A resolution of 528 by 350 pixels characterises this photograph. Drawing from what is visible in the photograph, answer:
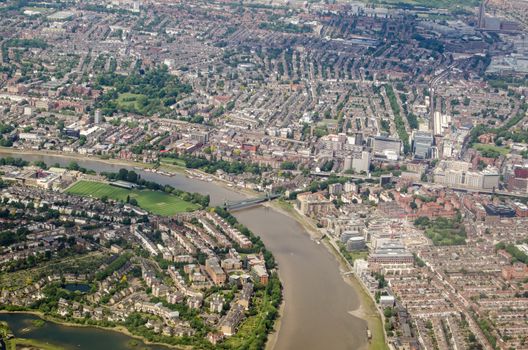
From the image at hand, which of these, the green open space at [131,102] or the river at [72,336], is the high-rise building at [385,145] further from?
the river at [72,336]

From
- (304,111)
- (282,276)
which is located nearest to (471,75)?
(304,111)

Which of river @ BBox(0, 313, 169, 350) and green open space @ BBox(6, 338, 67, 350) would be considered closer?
green open space @ BBox(6, 338, 67, 350)

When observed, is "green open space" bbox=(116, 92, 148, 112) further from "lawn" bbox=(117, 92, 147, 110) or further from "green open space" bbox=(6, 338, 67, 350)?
"green open space" bbox=(6, 338, 67, 350)

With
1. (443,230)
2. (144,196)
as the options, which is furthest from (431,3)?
(443,230)

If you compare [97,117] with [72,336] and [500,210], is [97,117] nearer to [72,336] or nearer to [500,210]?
[500,210]

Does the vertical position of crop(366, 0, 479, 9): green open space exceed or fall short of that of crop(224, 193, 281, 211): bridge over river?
it exceeds it

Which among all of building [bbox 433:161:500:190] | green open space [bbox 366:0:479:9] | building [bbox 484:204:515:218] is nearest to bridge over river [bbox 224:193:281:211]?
building [bbox 433:161:500:190]

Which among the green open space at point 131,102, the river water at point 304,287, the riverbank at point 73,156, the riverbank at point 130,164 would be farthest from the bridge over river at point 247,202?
the green open space at point 131,102
